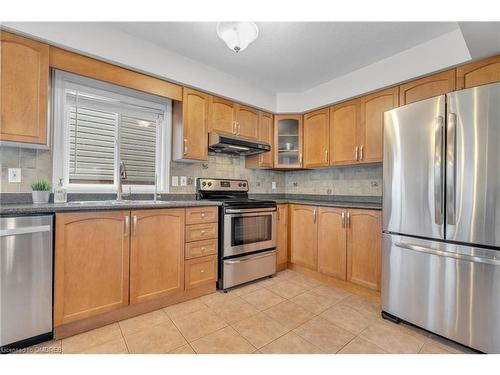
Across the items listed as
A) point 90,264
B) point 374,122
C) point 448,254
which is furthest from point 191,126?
point 448,254

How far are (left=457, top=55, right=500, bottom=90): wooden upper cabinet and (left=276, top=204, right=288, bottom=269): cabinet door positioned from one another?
6.84 ft

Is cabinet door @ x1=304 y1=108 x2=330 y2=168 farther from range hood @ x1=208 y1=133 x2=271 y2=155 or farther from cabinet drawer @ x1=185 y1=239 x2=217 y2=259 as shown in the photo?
cabinet drawer @ x1=185 y1=239 x2=217 y2=259

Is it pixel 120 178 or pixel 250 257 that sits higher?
pixel 120 178

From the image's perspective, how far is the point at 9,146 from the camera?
5.96 ft

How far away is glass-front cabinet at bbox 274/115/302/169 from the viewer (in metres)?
3.35

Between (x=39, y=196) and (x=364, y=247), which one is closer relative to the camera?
(x=39, y=196)

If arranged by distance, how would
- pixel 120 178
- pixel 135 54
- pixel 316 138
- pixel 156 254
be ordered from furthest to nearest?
pixel 316 138
pixel 120 178
pixel 135 54
pixel 156 254

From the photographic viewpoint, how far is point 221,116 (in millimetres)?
2828

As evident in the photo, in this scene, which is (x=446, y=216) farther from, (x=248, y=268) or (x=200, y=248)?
(x=200, y=248)

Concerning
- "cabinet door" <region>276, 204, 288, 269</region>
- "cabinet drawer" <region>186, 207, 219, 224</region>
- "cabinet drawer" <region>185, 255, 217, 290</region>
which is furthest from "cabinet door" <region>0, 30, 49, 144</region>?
"cabinet door" <region>276, 204, 288, 269</region>

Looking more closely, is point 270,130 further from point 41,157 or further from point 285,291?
point 41,157

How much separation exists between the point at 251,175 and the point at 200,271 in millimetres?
1651

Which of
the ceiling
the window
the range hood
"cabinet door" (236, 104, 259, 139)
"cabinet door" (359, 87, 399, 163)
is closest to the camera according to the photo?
the ceiling

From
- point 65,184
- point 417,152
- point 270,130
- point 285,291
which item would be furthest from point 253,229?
point 65,184
